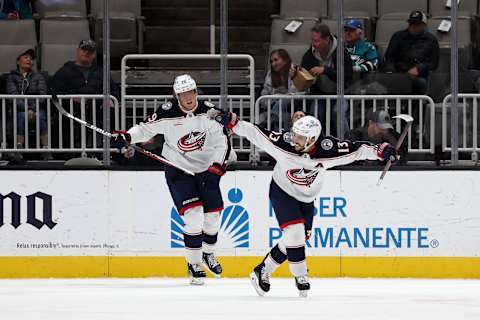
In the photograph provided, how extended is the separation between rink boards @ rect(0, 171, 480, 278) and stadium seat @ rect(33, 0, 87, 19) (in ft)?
4.97

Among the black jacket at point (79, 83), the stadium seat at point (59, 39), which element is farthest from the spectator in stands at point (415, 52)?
the stadium seat at point (59, 39)

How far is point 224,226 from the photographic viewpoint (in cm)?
1173

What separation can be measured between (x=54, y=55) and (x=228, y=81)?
4.95 ft

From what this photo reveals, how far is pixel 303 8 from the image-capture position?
12281mm

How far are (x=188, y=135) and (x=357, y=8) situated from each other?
216 cm

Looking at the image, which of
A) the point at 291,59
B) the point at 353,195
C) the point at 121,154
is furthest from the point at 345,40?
the point at 121,154

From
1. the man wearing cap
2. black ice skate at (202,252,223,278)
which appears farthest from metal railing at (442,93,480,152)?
black ice skate at (202,252,223,278)

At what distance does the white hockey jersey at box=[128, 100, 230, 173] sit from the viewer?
426 inches
